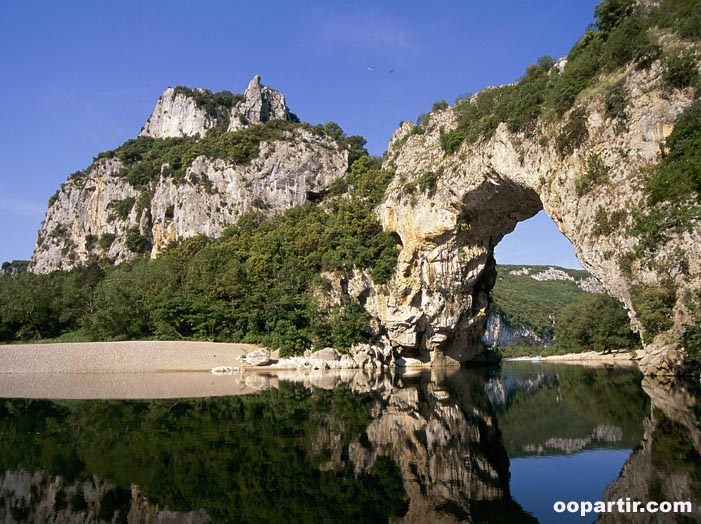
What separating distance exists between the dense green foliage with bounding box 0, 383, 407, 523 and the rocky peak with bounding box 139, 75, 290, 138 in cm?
6719

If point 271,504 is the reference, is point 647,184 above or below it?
above

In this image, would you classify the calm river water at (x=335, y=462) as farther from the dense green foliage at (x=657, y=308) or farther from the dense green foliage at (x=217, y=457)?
the dense green foliage at (x=657, y=308)

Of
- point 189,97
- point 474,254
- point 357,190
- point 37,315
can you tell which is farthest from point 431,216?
point 189,97

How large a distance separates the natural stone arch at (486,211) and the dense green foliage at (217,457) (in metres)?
15.2

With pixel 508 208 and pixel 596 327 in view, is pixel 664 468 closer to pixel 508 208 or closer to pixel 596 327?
pixel 508 208

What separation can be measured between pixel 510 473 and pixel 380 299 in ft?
102

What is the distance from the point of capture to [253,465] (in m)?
8.12

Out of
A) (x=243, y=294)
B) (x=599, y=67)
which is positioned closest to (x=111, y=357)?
(x=243, y=294)

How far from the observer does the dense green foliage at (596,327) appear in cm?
4656

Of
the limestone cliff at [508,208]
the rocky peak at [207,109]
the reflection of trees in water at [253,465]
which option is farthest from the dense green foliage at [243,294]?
the rocky peak at [207,109]

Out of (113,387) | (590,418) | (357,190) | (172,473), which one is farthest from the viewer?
(357,190)

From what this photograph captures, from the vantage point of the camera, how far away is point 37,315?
133ft

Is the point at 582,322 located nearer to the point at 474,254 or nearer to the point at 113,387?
the point at 474,254

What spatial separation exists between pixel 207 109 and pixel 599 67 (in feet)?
224
